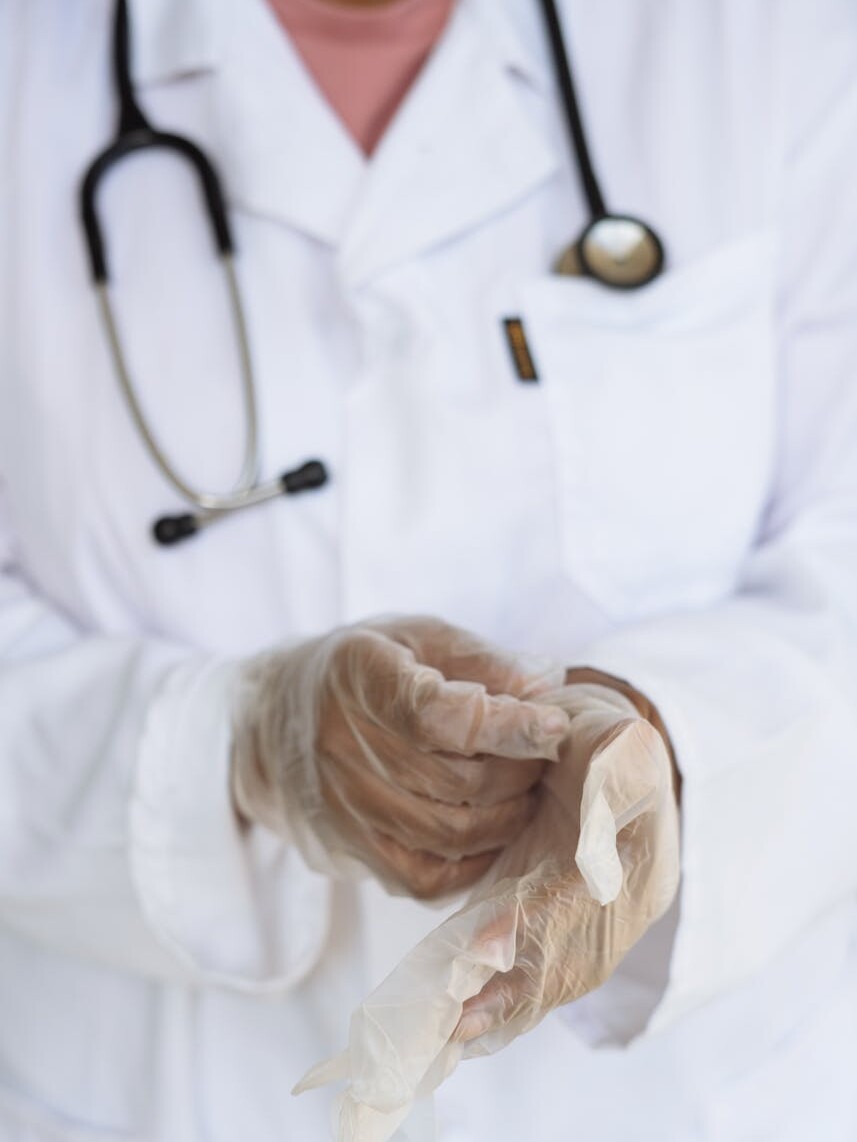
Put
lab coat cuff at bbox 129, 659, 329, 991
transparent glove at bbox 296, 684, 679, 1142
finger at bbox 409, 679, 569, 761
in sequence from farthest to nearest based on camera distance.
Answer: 1. lab coat cuff at bbox 129, 659, 329, 991
2. finger at bbox 409, 679, 569, 761
3. transparent glove at bbox 296, 684, 679, 1142

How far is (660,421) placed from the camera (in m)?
0.77

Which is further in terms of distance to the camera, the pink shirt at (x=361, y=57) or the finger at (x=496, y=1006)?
the pink shirt at (x=361, y=57)

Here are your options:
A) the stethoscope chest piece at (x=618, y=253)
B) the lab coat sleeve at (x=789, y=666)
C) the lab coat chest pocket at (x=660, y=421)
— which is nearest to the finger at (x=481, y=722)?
the lab coat sleeve at (x=789, y=666)

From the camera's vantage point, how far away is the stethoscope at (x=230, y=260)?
0.75 meters

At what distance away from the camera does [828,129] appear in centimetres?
77

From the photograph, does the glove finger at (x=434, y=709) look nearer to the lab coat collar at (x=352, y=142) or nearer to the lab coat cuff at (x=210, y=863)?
the lab coat cuff at (x=210, y=863)

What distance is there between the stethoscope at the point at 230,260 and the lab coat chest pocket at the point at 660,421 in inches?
0.7

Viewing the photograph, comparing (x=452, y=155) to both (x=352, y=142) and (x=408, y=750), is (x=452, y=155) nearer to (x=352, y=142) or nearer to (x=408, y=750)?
(x=352, y=142)

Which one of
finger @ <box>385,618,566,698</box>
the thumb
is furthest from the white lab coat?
the thumb

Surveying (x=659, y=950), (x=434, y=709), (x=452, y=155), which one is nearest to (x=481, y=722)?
(x=434, y=709)

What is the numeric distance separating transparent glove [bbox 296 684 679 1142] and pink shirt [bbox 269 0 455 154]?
0.46 meters

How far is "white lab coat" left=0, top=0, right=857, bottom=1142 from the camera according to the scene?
0.72m

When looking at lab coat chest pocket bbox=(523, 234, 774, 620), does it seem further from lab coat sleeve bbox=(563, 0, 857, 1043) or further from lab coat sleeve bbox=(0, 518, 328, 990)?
lab coat sleeve bbox=(0, 518, 328, 990)

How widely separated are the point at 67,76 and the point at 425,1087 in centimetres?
69
